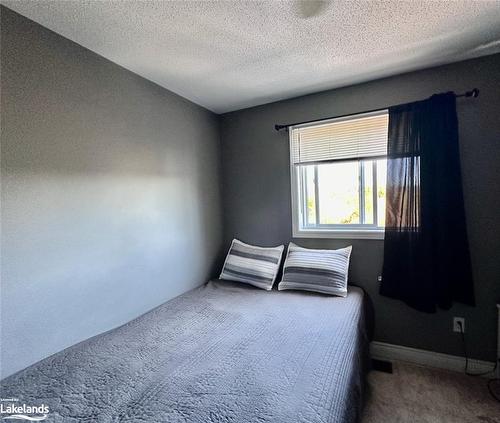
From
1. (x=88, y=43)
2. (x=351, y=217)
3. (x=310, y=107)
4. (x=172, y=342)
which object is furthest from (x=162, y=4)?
(x=351, y=217)

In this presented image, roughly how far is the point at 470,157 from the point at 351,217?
0.96 m

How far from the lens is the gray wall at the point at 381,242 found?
1.87m

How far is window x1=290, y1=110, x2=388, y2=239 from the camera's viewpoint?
2.23 m

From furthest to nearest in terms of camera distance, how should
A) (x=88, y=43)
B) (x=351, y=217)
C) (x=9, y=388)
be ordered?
(x=351, y=217) < (x=88, y=43) < (x=9, y=388)

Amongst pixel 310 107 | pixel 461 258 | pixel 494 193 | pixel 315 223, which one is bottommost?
pixel 461 258

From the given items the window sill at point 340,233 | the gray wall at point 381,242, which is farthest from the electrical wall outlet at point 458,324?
the window sill at point 340,233

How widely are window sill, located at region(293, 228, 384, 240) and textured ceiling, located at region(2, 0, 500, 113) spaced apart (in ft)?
4.24

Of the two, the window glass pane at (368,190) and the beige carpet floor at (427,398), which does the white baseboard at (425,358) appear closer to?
the beige carpet floor at (427,398)

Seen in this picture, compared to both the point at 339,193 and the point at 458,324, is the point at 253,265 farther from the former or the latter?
the point at 458,324

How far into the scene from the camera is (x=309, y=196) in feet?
8.45

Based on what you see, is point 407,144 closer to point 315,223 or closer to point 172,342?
point 315,223

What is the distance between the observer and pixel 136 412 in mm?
993

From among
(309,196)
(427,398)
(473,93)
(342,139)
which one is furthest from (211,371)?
(473,93)

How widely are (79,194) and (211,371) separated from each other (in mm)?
1265
